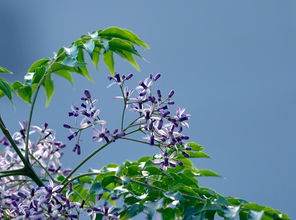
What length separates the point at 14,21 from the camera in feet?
15.8

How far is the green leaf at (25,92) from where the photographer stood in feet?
4.03

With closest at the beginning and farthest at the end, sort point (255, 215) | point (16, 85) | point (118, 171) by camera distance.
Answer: point (255, 215)
point (118, 171)
point (16, 85)

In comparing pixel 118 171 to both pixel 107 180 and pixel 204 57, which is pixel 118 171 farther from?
pixel 204 57

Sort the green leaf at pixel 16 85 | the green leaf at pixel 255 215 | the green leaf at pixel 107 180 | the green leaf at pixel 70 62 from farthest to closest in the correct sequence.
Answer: the green leaf at pixel 16 85
the green leaf at pixel 70 62
the green leaf at pixel 107 180
the green leaf at pixel 255 215

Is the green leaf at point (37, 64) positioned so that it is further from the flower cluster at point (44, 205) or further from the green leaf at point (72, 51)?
the flower cluster at point (44, 205)

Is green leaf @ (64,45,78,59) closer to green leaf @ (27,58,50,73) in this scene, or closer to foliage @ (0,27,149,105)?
foliage @ (0,27,149,105)

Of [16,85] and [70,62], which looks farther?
[16,85]

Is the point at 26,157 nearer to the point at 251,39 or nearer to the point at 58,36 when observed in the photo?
the point at 58,36

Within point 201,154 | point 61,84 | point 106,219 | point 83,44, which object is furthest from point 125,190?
point 61,84

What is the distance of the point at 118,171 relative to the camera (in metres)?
0.98

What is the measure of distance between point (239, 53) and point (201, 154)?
4057 millimetres

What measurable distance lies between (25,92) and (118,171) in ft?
1.16

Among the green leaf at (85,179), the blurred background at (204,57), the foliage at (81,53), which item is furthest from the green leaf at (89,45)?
the blurred background at (204,57)

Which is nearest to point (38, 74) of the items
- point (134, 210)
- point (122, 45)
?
point (122, 45)
